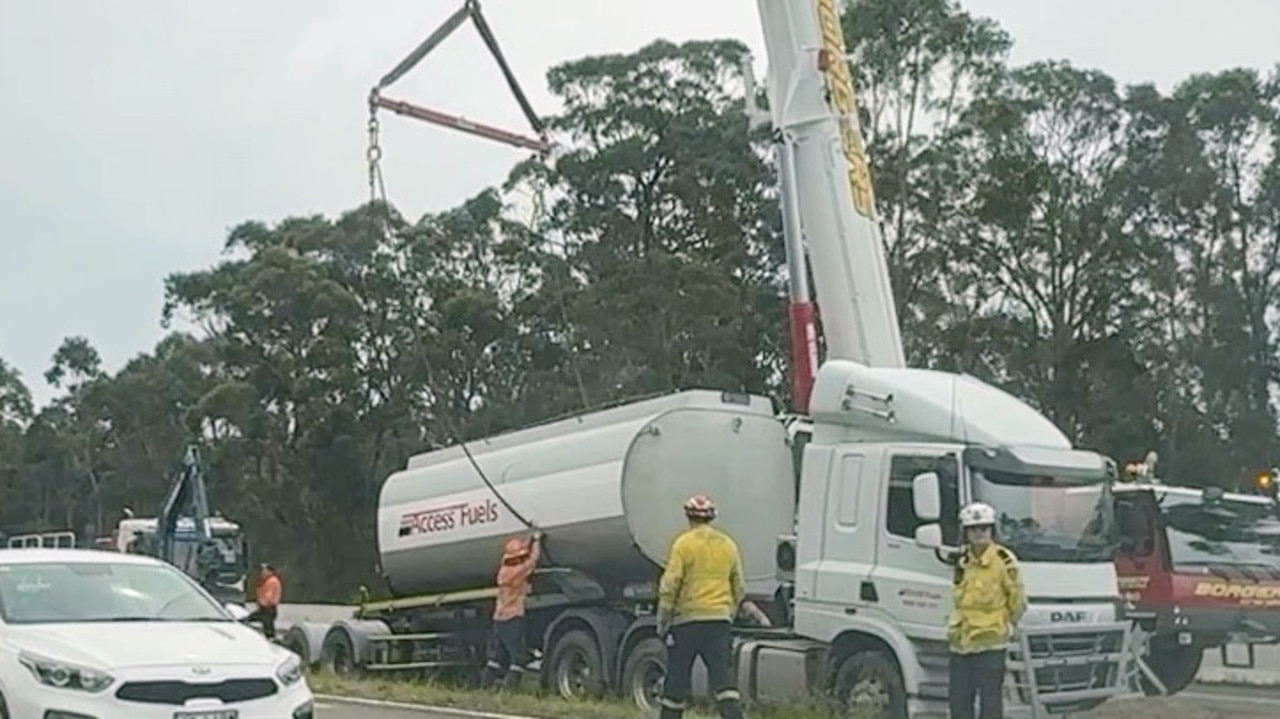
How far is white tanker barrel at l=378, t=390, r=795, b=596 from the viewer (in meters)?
16.9

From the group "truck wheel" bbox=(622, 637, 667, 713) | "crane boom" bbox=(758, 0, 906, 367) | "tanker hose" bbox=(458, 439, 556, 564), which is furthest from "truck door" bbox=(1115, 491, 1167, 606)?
"tanker hose" bbox=(458, 439, 556, 564)

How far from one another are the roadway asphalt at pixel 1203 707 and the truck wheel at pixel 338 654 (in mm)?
3695

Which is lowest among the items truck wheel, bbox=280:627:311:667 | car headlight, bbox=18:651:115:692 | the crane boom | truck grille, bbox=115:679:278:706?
truck grille, bbox=115:679:278:706

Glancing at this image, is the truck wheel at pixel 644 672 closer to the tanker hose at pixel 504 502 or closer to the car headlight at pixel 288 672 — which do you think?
the tanker hose at pixel 504 502

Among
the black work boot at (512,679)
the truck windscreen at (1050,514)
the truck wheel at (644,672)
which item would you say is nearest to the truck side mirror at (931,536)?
the truck windscreen at (1050,514)

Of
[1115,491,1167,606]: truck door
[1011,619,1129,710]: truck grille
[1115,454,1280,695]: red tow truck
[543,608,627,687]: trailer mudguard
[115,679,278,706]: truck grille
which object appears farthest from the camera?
[1115,491,1167,606]: truck door

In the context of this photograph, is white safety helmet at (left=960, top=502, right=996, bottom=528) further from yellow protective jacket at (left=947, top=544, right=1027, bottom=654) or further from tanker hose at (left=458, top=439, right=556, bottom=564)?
tanker hose at (left=458, top=439, right=556, bottom=564)

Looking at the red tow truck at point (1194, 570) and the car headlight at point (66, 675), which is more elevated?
the red tow truck at point (1194, 570)

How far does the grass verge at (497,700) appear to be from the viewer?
15.3 metres

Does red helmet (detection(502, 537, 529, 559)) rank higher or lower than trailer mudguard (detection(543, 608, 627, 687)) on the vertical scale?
higher

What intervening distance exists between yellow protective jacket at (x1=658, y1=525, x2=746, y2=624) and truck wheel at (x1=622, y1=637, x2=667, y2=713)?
3.98 metres

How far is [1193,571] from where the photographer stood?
762 inches

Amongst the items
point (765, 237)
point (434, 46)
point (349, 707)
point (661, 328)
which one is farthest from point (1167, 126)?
point (349, 707)

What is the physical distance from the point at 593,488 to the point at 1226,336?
3393 cm
